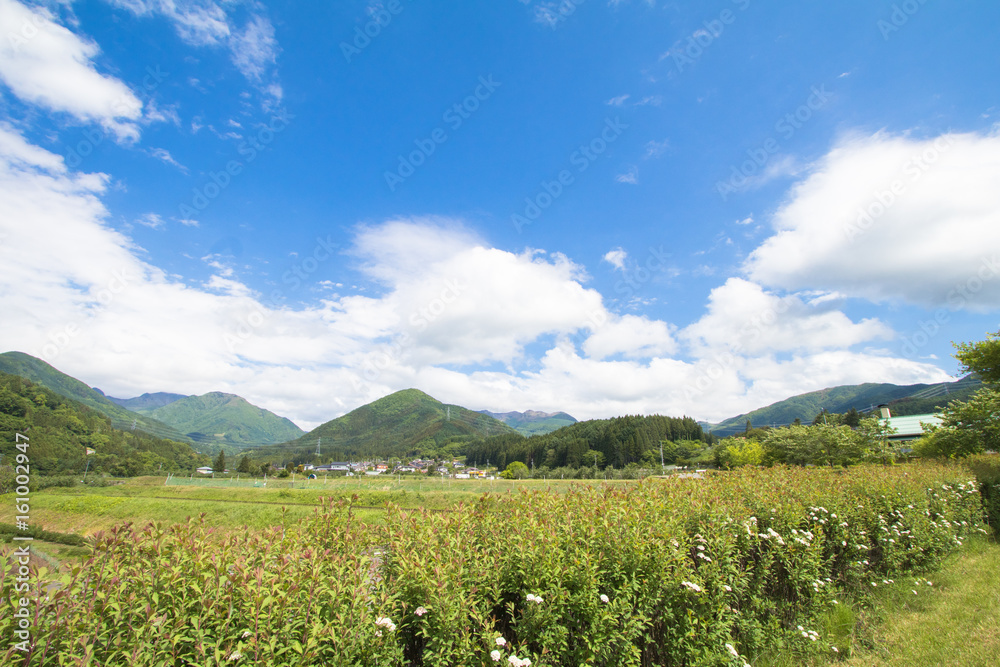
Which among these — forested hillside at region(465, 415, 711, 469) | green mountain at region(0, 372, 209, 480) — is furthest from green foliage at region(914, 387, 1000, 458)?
forested hillside at region(465, 415, 711, 469)

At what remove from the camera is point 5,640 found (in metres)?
2.02

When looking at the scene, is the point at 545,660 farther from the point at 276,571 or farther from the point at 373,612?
the point at 276,571

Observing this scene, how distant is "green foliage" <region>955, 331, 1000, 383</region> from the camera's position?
17.4 meters

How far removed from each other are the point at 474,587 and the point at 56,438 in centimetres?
9012

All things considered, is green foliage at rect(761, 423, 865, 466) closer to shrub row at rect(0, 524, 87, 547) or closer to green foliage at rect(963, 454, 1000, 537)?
green foliage at rect(963, 454, 1000, 537)

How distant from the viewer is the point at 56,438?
6297cm

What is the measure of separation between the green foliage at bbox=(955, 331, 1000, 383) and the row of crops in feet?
60.8

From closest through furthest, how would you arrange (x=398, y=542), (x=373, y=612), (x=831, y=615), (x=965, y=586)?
(x=373, y=612) → (x=398, y=542) → (x=831, y=615) → (x=965, y=586)

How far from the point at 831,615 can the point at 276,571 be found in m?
7.30

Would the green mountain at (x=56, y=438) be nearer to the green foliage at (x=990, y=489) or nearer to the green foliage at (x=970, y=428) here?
the green foliage at (x=990, y=489)

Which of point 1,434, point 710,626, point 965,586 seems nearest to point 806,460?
point 965,586

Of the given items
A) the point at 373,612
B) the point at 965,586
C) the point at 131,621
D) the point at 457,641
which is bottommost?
the point at 965,586

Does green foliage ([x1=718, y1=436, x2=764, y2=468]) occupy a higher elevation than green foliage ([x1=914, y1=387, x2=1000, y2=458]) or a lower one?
lower

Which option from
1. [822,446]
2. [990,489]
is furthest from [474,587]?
[822,446]
